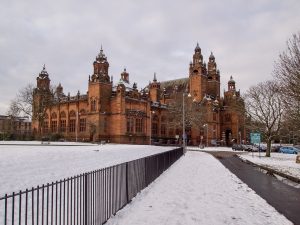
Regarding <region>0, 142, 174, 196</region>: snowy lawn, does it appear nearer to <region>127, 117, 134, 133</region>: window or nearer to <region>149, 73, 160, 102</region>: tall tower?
<region>127, 117, 134, 133</region>: window

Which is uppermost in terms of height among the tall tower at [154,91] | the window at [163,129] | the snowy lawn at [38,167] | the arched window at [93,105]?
the tall tower at [154,91]

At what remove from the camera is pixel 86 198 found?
767cm

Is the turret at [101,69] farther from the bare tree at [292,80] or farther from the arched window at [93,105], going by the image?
the bare tree at [292,80]

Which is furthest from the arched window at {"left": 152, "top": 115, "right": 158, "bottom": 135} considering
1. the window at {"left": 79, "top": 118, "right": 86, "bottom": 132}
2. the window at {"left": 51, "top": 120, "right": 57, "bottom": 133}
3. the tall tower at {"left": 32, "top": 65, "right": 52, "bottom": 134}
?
the tall tower at {"left": 32, "top": 65, "right": 52, "bottom": 134}

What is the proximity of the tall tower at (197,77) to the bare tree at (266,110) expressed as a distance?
53037mm

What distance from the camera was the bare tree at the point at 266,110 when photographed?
4175 cm

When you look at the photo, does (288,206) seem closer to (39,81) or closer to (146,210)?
(146,210)

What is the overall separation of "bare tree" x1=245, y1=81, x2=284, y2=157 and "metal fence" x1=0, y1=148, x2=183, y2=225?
102ft

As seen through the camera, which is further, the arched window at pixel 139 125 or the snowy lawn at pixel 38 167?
the arched window at pixel 139 125

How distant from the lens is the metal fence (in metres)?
6.36

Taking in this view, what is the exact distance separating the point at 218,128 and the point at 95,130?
143ft

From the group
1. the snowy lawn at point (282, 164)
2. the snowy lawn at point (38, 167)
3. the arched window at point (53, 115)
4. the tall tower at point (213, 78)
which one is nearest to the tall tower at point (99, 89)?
the arched window at point (53, 115)

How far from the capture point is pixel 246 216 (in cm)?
920

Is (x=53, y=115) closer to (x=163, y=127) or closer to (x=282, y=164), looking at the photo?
(x=163, y=127)
